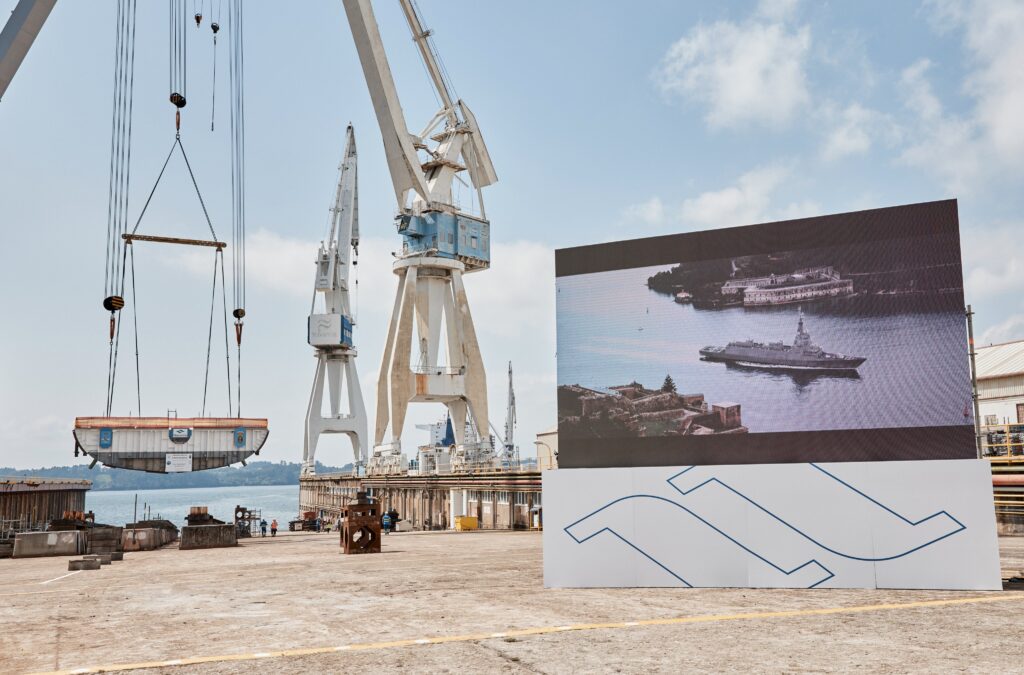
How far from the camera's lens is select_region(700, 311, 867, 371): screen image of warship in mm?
18125

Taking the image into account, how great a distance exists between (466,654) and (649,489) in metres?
9.06

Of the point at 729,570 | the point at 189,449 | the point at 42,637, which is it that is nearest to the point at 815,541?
the point at 729,570

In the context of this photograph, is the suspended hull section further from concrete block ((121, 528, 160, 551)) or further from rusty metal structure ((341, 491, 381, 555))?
rusty metal structure ((341, 491, 381, 555))

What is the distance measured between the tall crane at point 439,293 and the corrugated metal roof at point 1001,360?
36737 mm

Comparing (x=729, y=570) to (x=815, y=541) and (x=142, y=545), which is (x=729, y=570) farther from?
(x=142, y=545)

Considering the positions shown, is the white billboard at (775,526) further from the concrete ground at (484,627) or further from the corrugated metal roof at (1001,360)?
the corrugated metal roof at (1001,360)

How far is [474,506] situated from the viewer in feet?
179

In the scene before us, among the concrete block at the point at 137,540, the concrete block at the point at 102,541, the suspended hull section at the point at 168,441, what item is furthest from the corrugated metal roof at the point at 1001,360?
the concrete block at the point at 102,541

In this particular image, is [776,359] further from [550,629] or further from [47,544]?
[47,544]

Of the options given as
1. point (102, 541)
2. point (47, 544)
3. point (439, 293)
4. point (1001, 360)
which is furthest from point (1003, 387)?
point (47, 544)

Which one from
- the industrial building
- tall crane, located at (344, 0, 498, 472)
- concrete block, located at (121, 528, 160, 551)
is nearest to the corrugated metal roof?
the industrial building

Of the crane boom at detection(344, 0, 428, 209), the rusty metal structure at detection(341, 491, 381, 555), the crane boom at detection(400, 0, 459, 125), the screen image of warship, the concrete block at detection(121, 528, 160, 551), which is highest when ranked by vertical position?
the crane boom at detection(400, 0, 459, 125)

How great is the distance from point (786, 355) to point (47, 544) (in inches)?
1348

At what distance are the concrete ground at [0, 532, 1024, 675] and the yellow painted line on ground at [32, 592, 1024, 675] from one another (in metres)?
0.04
